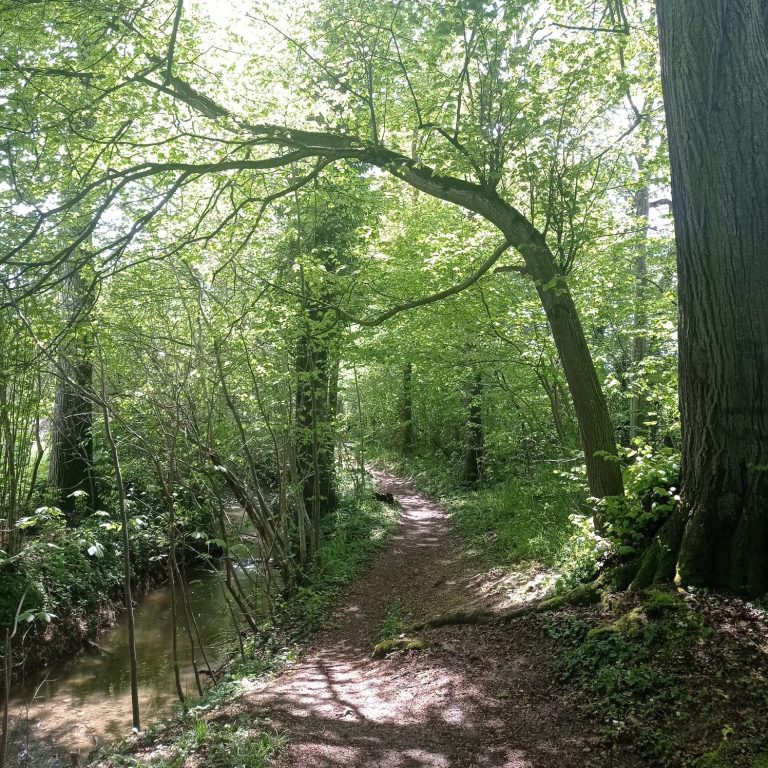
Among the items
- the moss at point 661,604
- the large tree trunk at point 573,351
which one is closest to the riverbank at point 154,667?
the moss at point 661,604

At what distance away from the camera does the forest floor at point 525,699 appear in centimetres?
359

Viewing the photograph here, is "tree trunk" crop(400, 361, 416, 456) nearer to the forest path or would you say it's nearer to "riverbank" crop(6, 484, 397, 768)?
"riverbank" crop(6, 484, 397, 768)

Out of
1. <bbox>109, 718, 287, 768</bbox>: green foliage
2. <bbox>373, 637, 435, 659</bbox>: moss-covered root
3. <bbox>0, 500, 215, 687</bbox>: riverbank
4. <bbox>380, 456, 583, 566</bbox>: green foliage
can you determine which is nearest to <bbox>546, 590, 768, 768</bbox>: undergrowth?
<bbox>373, 637, 435, 659</bbox>: moss-covered root

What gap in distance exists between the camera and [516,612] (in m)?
6.04

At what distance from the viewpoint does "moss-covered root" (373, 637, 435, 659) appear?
20.2ft

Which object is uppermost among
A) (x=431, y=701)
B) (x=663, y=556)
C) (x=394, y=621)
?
(x=663, y=556)

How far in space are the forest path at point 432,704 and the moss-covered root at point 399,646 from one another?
13 centimetres

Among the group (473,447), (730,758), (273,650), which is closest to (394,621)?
(273,650)

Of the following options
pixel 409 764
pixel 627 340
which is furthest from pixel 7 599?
pixel 627 340

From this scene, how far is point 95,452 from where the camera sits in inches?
491

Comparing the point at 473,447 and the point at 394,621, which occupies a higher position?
the point at 473,447

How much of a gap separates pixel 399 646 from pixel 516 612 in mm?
1421

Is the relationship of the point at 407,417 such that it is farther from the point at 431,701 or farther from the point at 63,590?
the point at 431,701

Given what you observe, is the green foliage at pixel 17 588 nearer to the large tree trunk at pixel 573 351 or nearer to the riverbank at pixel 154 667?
the riverbank at pixel 154 667
